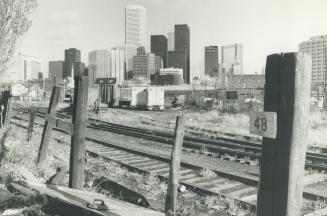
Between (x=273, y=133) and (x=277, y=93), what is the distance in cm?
34

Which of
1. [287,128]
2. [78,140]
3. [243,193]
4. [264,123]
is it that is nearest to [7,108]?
[78,140]

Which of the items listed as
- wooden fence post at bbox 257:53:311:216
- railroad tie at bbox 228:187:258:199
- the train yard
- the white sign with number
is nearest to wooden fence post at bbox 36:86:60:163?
the train yard

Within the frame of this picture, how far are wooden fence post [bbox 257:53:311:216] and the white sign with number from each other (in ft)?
0.15

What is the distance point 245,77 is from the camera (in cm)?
12281

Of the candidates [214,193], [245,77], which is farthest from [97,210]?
[245,77]

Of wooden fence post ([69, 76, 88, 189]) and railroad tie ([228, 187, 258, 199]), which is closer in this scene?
wooden fence post ([69, 76, 88, 189])

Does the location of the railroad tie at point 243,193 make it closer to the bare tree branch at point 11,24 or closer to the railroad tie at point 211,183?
the railroad tie at point 211,183

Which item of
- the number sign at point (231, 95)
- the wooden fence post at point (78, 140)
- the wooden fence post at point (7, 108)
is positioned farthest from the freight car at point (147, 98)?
the wooden fence post at point (78, 140)

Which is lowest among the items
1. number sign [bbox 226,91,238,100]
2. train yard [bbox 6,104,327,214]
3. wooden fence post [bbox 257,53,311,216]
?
train yard [bbox 6,104,327,214]

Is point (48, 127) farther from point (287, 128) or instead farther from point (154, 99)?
point (154, 99)

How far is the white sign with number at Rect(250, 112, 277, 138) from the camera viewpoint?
3471mm

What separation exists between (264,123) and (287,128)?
0.68ft

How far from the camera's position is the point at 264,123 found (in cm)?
355

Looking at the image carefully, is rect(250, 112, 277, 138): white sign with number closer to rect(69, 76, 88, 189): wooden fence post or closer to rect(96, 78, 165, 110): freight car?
rect(69, 76, 88, 189): wooden fence post
